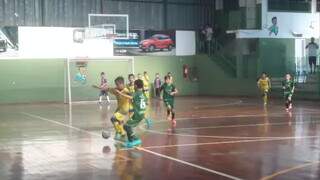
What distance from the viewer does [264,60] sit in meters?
38.1

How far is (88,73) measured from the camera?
37.6 metres

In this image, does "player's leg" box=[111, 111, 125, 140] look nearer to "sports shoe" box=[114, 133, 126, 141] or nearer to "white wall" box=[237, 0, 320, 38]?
"sports shoe" box=[114, 133, 126, 141]

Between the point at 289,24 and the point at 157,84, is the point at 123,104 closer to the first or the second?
the point at 157,84

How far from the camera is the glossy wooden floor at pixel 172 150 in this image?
35.8 ft

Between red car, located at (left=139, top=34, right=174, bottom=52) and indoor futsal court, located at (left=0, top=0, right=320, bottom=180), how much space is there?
9 centimetres

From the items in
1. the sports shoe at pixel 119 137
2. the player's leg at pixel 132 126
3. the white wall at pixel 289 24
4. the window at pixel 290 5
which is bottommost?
the sports shoe at pixel 119 137

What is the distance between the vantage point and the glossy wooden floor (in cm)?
1091

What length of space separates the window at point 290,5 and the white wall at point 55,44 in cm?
1100

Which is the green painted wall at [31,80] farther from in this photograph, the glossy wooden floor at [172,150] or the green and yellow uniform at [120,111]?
the green and yellow uniform at [120,111]

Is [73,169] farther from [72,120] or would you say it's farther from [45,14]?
[45,14]

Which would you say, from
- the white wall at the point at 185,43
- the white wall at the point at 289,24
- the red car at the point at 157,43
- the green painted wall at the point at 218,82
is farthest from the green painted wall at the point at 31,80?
the white wall at the point at 289,24

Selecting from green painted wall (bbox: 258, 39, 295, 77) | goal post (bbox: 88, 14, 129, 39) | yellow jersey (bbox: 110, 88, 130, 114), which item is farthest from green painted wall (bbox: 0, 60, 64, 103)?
yellow jersey (bbox: 110, 88, 130, 114)

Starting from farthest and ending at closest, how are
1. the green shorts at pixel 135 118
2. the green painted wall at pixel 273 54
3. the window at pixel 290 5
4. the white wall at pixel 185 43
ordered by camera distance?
the white wall at pixel 185 43 < the green painted wall at pixel 273 54 < the window at pixel 290 5 < the green shorts at pixel 135 118

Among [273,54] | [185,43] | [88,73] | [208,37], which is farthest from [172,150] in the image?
[208,37]
